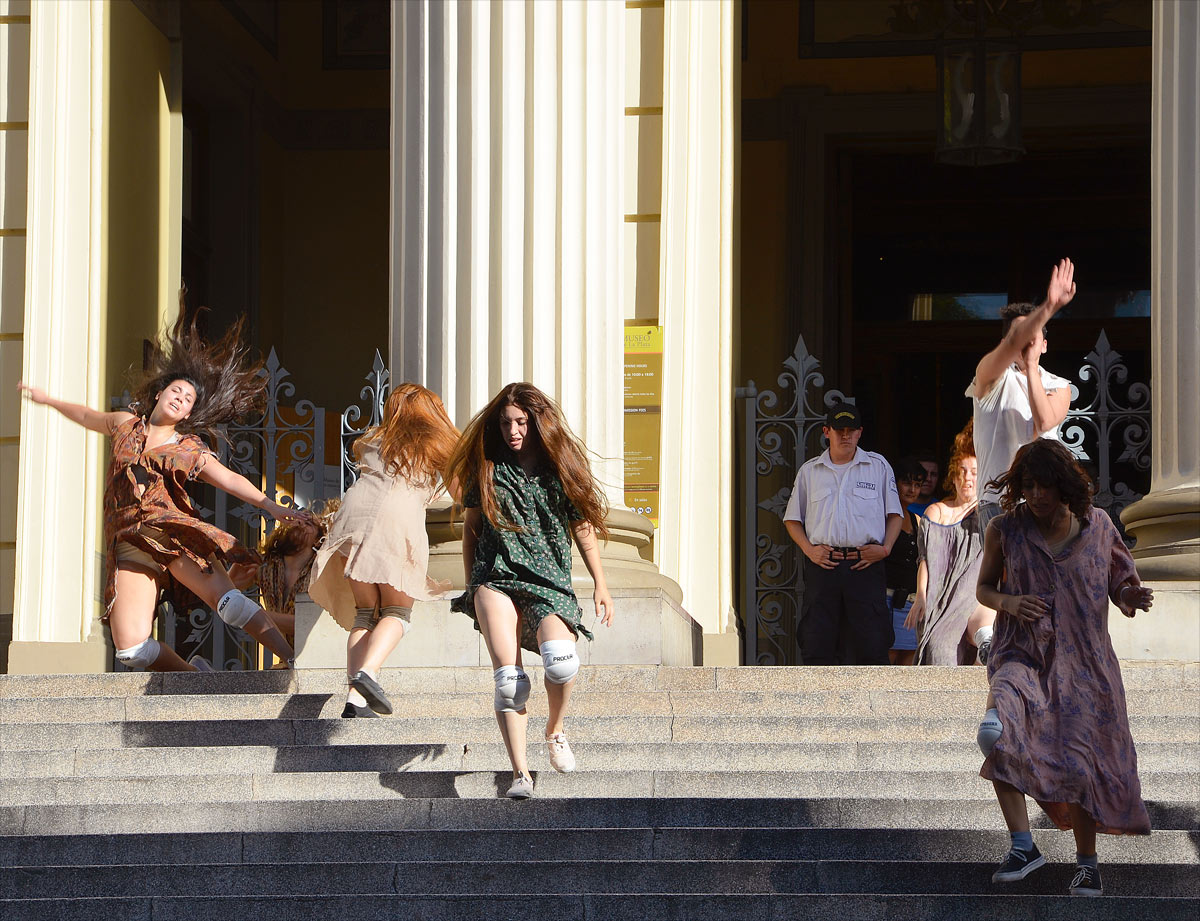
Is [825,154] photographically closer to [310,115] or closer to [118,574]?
[310,115]

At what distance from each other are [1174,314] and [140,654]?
549cm

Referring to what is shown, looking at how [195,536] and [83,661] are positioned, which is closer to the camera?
[195,536]

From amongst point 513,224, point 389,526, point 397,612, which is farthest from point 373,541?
point 513,224

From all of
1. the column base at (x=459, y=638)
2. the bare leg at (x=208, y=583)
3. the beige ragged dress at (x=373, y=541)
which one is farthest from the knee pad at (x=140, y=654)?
the beige ragged dress at (x=373, y=541)

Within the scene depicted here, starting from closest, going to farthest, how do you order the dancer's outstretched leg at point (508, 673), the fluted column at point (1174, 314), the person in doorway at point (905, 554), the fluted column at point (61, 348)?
the dancer's outstretched leg at point (508, 673) → the fluted column at point (1174, 314) → the person in doorway at point (905, 554) → the fluted column at point (61, 348)

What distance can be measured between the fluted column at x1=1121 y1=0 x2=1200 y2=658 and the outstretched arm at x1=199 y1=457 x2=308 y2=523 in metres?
4.23

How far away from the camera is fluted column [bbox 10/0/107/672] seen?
41.4ft

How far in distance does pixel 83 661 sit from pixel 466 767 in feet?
17.8

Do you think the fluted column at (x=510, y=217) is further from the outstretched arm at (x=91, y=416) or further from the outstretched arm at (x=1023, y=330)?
the outstretched arm at (x=1023, y=330)

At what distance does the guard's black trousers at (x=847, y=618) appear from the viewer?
426 inches

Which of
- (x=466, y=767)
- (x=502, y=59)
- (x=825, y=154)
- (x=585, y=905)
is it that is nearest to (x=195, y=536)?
(x=466, y=767)

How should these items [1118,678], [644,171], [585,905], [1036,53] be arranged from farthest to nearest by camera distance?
[1036,53], [644,171], [1118,678], [585,905]

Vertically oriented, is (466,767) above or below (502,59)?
below

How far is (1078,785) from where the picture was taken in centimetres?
623
